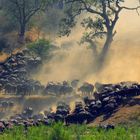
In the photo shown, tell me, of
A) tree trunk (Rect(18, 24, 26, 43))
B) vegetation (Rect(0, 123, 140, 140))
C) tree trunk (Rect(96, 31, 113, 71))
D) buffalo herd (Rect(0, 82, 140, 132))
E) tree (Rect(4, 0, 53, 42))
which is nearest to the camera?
vegetation (Rect(0, 123, 140, 140))

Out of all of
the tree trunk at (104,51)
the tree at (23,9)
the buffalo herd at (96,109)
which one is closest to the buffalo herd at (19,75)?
the tree trunk at (104,51)

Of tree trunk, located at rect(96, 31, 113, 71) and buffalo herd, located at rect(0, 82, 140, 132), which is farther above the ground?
tree trunk, located at rect(96, 31, 113, 71)

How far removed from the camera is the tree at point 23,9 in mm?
82875

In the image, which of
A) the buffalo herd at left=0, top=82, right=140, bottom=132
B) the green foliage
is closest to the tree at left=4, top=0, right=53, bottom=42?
the green foliage

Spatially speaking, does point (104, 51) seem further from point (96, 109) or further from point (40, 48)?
point (96, 109)

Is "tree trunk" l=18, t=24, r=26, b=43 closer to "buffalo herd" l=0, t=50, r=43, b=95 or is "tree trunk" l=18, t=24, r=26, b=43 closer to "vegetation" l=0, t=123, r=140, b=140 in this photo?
"buffalo herd" l=0, t=50, r=43, b=95

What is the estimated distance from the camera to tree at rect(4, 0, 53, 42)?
272 feet

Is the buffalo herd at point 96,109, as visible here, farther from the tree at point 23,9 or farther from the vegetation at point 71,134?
the tree at point 23,9

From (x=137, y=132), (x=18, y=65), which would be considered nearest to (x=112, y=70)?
(x=18, y=65)

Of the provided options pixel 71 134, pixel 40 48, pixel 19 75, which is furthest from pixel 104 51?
pixel 71 134

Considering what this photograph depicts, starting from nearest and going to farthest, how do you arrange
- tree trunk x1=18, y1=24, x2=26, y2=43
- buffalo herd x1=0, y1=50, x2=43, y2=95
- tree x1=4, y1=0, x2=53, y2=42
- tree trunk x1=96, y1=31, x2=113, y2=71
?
buffalo herd x1=0, y1=50, x2=43, y2=95, tree trunk x1=96, y1=31, x2=113, y2=71, tree trunk x1=18, y1=24, x2=26, y2=43, tree x1=4, y1=0, x2=53, y2=42

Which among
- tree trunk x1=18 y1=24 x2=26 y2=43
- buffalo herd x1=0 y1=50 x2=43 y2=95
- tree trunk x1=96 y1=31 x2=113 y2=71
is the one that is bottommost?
buffalo herd x1=0 y1=50 x2=43 y2=95

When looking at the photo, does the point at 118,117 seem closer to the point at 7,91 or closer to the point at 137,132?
the point at 137,132

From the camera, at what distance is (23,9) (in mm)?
83562
